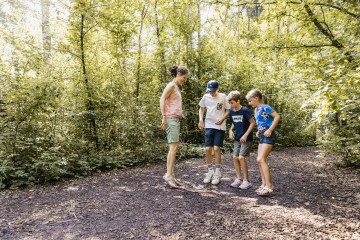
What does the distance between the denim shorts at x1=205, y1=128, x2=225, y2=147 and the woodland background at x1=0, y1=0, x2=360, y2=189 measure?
1.57 meters

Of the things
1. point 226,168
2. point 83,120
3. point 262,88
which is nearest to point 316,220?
point 226,168

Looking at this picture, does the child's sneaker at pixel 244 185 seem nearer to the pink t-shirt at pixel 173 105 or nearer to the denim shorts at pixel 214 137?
the denim shorts at pixel 214 137

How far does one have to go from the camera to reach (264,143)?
4.31m

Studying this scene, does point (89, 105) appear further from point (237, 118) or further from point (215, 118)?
point (237, 118)

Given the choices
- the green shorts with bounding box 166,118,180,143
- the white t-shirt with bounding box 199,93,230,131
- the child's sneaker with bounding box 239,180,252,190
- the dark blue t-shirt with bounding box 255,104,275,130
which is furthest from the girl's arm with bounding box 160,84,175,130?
the child's sneaker with bounding box 239,180,252,190

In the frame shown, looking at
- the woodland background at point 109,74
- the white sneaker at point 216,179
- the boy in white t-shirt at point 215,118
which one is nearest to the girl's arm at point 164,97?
the boy in white t-shirt at point 215,118

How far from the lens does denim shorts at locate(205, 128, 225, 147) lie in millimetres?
4969

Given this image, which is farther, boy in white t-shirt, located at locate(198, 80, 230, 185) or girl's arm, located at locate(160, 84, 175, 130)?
boy in white t-shirt, located at locate(198, 80, 230, 185)

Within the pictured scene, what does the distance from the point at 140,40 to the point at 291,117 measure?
22.3ft

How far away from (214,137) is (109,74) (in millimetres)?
3508

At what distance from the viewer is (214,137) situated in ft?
16.5

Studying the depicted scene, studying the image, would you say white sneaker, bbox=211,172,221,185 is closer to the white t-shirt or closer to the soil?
the soil

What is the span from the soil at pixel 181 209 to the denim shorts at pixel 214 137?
0.77 meters

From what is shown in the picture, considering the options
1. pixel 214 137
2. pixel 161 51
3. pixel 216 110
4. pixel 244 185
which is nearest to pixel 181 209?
pixel 244 185
